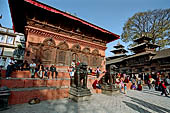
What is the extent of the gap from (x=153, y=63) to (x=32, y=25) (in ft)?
72.9

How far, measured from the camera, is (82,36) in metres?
13.4

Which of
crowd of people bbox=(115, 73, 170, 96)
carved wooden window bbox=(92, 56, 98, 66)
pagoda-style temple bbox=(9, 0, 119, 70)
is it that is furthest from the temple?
pagoda-style temple bbox=(9, 0, 119, 70)

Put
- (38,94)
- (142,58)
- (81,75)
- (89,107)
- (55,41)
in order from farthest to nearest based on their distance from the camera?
(142,58) → (55,41) → (81,75) → (38,94) → (89,107)

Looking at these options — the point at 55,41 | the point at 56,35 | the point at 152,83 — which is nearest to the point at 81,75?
the point at 55,41

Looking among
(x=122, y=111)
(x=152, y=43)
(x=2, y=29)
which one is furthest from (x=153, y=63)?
(x=2, y=29)

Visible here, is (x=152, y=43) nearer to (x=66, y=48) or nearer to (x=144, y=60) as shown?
(x=144, y=60)

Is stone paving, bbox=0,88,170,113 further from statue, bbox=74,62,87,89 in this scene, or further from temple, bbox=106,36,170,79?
temple, bbox=106,36,170,79

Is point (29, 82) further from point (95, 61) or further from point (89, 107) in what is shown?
point (95, 61)

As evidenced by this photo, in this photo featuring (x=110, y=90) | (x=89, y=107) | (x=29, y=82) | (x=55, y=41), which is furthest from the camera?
(x=55, y=41)

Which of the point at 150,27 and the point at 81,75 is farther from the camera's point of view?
the point at 150,27

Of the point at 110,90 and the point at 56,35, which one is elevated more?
the point at 56,35

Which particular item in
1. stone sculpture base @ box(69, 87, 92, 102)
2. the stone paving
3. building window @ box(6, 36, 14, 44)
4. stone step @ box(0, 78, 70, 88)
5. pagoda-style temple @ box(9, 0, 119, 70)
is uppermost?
building window @ box(6, 36, 14, 44)

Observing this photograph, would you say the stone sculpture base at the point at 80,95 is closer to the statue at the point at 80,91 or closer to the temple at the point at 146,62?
the statue at the point at 80,91

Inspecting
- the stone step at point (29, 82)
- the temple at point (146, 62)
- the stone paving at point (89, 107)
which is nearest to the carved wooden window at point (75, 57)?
the stone step at point (29, 82)
